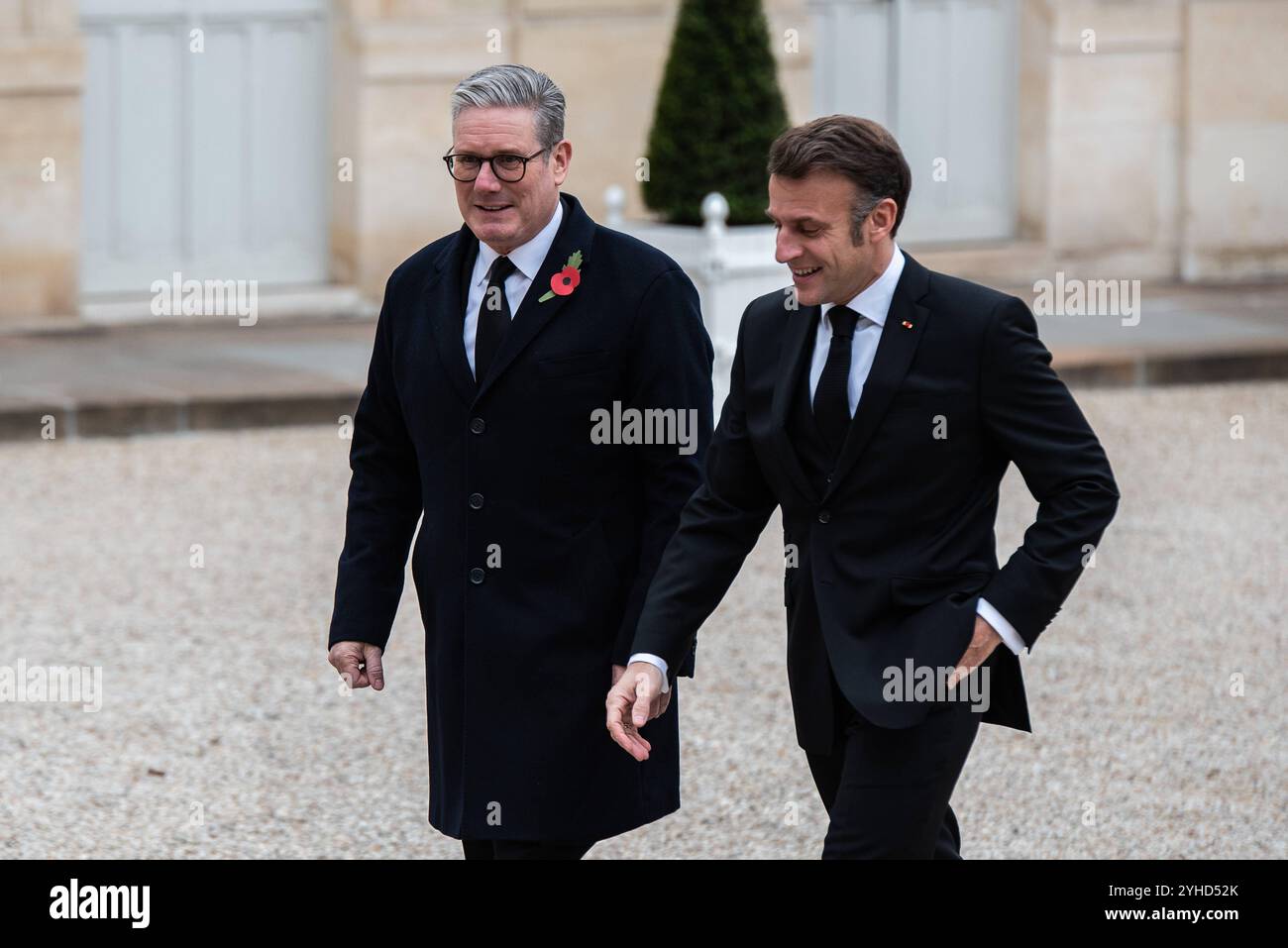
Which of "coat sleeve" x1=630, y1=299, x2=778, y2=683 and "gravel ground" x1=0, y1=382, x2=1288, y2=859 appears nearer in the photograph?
"coat sleeve" x1=630, y1=299, x2=778, y2=683

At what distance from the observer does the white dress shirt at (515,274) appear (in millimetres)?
3814

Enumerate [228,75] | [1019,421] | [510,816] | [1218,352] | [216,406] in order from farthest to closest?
1. [228,75]
2. [1218,352]
3. [216,406]
4. [510,816]
5. [1019,421]

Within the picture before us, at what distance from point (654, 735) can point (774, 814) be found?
1760mm

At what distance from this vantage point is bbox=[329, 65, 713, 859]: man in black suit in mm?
3771

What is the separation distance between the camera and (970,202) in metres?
15.1

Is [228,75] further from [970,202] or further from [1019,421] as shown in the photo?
[1019,421]

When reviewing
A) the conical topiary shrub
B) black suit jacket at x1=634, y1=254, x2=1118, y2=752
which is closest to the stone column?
the conical topiary shrub

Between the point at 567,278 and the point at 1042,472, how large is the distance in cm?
85

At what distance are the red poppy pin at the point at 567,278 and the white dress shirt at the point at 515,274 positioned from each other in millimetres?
37

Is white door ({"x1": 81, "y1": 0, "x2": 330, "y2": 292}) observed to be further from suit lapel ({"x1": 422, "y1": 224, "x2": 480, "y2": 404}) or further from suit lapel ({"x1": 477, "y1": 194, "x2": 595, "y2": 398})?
suit lapel ({"x1": 477, "y1": 194, "x2": 595, "y2": 398})

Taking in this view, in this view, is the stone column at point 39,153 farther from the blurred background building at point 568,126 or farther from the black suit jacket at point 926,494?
the black suit jacket at point 926,494

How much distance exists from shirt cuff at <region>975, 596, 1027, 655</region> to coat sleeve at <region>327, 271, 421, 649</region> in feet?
3.44
